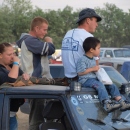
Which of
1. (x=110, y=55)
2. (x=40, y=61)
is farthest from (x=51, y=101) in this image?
(x=110, y=55)

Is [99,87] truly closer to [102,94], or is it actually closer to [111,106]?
[102,94]

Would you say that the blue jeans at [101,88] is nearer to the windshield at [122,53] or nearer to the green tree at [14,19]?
the windshield at [122,53]

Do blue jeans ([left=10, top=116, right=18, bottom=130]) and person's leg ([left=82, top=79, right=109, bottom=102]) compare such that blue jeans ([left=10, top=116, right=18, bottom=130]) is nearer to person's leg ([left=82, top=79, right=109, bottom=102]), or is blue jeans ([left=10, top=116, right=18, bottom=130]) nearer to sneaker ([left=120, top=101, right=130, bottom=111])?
person's leg ([left=82, top=79, right=109, bottom=102])

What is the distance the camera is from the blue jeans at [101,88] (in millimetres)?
3730

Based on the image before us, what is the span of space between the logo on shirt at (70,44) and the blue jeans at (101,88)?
452 mm

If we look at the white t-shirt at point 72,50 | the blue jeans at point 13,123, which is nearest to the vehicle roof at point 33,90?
the blue jeans at point 13,123

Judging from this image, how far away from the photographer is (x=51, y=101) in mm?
3496

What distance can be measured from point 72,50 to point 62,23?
37398mm

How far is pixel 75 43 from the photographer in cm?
431

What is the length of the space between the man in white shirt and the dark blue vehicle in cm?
66

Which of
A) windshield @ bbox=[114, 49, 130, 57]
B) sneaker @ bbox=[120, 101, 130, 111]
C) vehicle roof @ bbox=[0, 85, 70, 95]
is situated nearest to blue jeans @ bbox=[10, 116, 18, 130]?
vehicle roof @ bbox=[0, 85, 70, 95]

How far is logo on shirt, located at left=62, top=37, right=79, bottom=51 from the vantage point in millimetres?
4291

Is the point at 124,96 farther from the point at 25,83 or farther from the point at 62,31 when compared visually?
the point at 62,31

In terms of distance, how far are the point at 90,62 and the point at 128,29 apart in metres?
42.4
